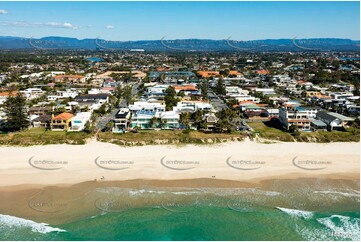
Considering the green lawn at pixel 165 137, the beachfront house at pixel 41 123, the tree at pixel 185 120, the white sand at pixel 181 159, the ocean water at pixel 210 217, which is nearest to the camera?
the ocean water at pixel 210 217

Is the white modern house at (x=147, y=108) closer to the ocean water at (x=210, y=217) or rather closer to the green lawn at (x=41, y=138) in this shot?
the green lawn at (x=41, y=138)

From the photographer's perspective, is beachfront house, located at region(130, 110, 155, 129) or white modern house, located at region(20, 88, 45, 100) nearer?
beachfront house, located at region(130, 110, 155, 129)

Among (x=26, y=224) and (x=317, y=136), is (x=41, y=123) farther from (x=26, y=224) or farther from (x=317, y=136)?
(x=317, y=136)

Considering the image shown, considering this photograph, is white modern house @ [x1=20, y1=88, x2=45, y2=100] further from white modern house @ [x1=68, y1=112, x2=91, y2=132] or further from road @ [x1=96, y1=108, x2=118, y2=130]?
white modern house @ [x1=68, y1=112, x2=91, y2=132]

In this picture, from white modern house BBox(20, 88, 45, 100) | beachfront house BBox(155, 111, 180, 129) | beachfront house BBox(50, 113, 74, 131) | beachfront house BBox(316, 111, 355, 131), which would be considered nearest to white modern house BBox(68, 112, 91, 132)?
beachfront house BBox(50, 113, 74, 131)

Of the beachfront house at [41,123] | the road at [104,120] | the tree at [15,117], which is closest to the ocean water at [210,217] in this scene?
the road at [104,120]

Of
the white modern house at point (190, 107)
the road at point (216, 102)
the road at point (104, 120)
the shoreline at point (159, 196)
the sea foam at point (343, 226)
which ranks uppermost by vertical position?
the white modern house at point (190, 107)
